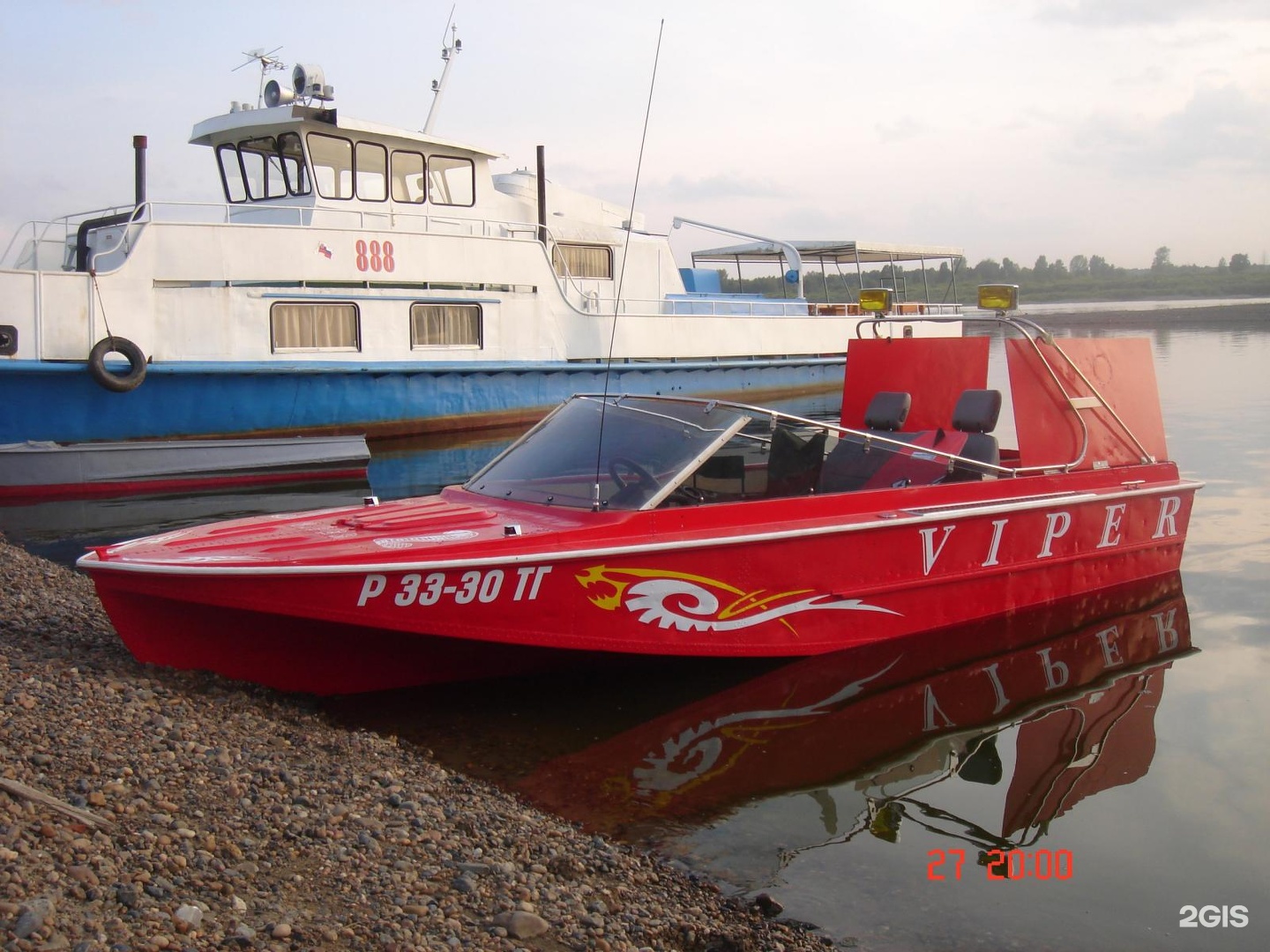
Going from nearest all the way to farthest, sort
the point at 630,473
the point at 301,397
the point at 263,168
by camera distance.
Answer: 1. the point at 630,473
2. the point at 301,397
3. the point at 263,168

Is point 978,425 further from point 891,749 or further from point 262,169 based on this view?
point 262,169

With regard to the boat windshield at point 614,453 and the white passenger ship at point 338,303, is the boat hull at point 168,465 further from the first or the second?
the boat windshield at point 614,453

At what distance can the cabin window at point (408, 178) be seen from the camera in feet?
52.0

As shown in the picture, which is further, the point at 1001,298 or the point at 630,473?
the point at 1001,298

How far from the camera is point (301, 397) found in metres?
14.2

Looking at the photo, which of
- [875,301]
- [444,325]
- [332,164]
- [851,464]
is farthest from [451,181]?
[851,464]

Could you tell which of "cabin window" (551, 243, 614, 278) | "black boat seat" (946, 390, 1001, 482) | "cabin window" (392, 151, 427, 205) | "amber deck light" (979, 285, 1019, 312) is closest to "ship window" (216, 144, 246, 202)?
"cabin window" (392, 151, 427, 205)

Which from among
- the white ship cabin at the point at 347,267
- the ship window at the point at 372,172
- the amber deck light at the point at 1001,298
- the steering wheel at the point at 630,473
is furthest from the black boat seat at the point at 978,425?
the ship window at the point at 372,172

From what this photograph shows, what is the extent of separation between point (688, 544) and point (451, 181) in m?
12.5

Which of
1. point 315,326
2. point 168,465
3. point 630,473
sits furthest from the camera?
point 315,326

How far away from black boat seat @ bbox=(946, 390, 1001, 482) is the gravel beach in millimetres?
3978

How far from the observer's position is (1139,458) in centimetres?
768

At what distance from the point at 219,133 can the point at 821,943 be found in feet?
49.1
